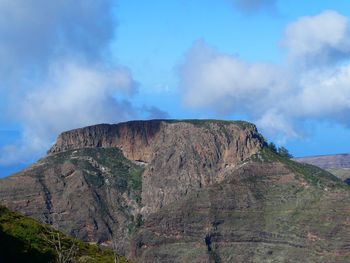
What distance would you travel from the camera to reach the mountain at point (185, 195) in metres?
112

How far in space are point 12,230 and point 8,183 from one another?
87798 mm

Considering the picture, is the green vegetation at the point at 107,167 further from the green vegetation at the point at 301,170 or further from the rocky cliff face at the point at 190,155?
the green vegetation at the point at 301,170

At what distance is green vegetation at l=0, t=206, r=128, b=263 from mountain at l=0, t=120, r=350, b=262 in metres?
62.9

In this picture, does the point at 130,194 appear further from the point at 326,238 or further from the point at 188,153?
the point at 326,238

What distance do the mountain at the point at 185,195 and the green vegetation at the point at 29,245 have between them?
6288cm

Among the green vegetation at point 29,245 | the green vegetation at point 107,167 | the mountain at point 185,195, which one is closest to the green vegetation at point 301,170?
the mountain at point 185,195

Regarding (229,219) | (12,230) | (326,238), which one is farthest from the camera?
(229,219)

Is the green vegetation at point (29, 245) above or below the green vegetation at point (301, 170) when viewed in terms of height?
below

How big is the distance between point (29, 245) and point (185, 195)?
285ft

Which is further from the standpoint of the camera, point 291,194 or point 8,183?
point 8,183

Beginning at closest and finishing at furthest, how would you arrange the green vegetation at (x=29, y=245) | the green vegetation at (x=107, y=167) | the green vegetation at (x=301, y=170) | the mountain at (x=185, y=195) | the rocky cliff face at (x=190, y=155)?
the green vegetation at (x=29, y=245), the mountain at (x=185, y=195), the green vegetation at (x=301, y=170), the rocky cliff face at (x=190, y=155), the green vegetation at (x=107, y=167)

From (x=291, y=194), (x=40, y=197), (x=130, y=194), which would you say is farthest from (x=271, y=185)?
(x=40, y=197)

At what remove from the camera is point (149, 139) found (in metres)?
147

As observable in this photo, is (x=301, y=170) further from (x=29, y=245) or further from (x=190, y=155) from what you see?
(x=29, y=245)
